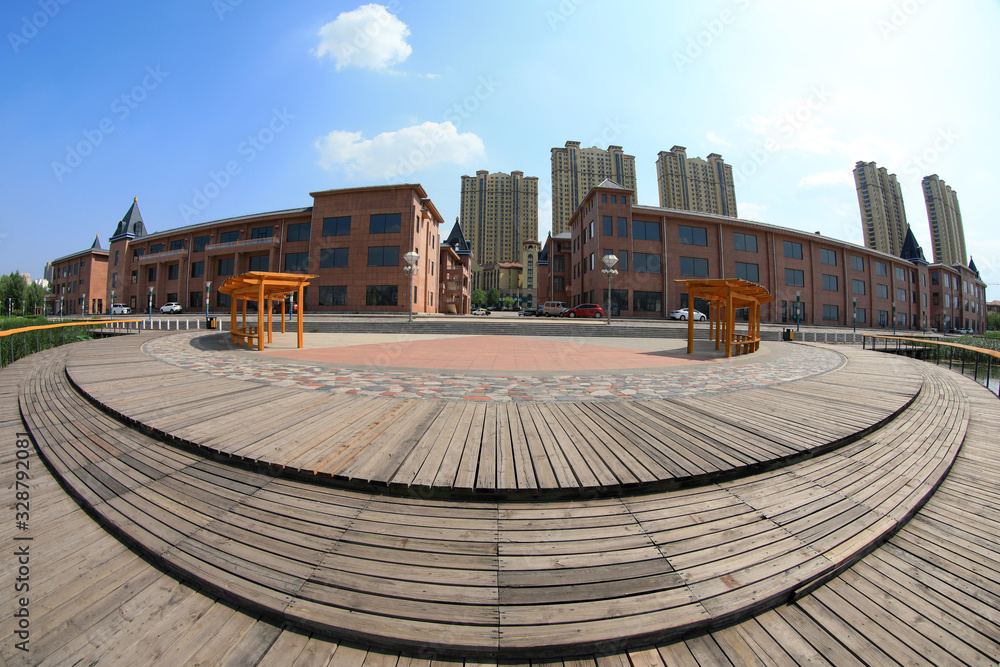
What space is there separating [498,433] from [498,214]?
118257 millimetres

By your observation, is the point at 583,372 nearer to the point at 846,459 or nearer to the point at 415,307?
the point at 846,459

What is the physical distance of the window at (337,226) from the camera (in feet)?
113

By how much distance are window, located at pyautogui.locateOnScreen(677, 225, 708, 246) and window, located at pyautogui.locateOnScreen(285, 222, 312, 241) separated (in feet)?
121

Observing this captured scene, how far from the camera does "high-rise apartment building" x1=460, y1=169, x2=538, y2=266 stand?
4309 inches

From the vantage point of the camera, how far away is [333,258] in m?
34.7

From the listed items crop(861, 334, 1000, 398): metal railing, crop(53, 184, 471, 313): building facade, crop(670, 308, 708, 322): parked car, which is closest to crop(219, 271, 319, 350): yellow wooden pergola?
crop(53, 184, 471, 313): building facade

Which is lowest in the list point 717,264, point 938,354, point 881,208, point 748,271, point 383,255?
point 938,354

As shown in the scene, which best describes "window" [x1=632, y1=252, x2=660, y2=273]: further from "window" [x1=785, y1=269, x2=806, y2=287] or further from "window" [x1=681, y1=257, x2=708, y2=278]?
"window" [x1=785, y1=269, x2=806, y2=287]

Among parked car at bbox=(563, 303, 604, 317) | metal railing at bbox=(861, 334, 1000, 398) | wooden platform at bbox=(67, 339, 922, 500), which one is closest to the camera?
wooden platform at bbox=(67, 339, 922, 500)

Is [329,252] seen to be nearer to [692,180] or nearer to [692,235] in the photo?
[692,235]

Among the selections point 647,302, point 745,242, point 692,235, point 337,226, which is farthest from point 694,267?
point 337,226

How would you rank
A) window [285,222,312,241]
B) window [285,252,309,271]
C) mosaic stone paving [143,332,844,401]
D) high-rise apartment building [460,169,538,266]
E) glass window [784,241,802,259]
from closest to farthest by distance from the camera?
mosaic stone paving [143,332,844,401], window [285,252,309,271], window [285,222,312,241], glass window [784,241,802,259], high-rise apartment building [460,169,538,266]

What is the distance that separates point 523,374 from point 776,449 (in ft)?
14.3

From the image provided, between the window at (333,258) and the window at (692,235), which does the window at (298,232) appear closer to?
the window at (333,258)
